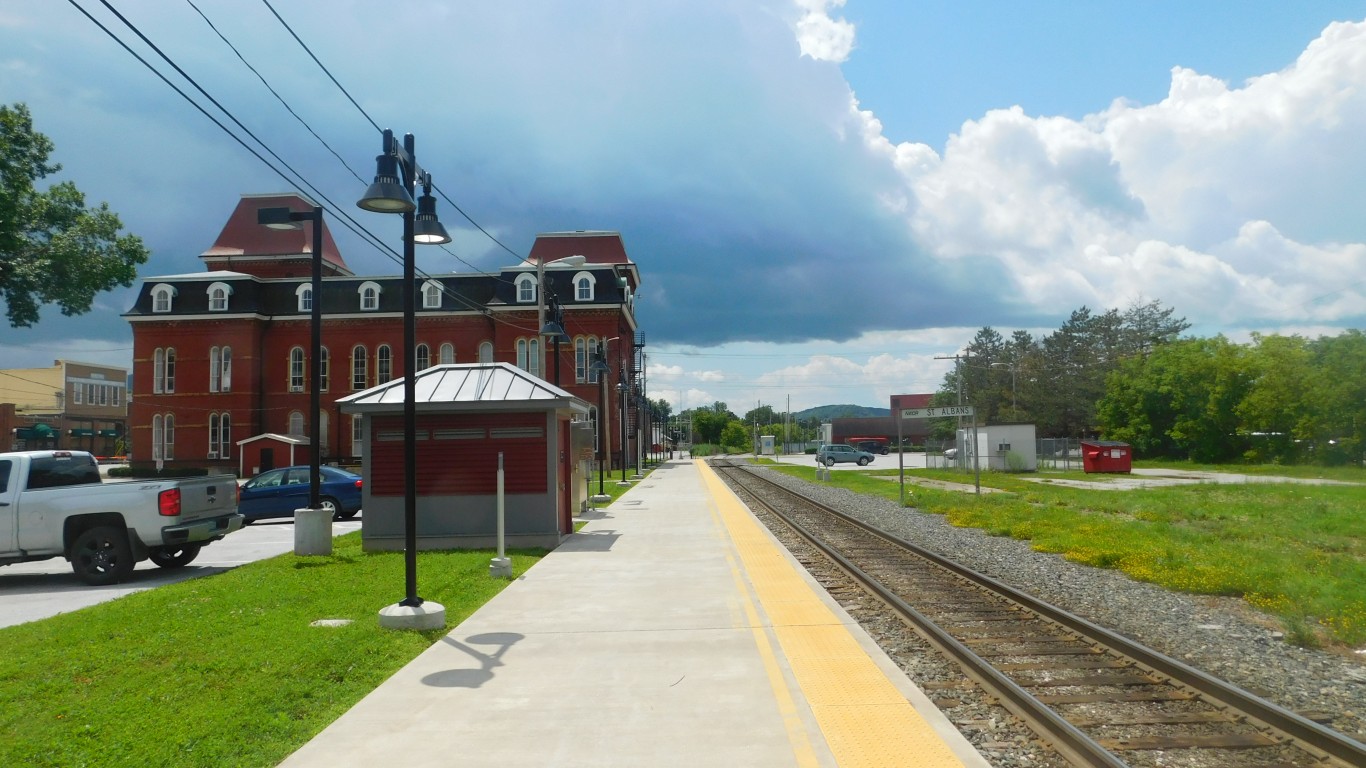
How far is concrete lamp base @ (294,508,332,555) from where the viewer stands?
A: 46.1ft

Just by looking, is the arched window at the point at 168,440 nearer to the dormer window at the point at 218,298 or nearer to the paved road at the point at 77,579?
the dormer window at the point at 218,298

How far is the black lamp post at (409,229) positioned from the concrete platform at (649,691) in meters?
1.04

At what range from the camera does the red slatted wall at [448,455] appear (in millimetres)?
15125

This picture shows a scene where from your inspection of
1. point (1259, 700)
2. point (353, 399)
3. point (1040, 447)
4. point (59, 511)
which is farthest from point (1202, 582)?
point (1040, 447)

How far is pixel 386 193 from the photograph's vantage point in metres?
9.06

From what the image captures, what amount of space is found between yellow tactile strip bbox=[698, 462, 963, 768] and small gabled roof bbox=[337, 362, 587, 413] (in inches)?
208

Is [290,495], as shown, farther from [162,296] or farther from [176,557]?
[162,296]

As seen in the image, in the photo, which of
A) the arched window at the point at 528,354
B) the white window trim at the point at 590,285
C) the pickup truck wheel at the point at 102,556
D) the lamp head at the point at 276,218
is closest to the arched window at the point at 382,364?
the arched window at the point at 528,354

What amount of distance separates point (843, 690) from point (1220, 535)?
554 inches

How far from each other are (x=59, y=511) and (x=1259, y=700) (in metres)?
14.1

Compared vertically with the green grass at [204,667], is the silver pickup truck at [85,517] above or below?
above

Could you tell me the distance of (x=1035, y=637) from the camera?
340 inches

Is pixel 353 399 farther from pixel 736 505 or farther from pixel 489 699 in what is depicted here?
pixel 736 505

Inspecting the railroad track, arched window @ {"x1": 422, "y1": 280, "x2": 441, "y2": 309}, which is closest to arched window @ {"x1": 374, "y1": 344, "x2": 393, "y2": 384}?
arched window @ {"x1": 422, "y1": 280, "x2": 441, "y2": 309}
